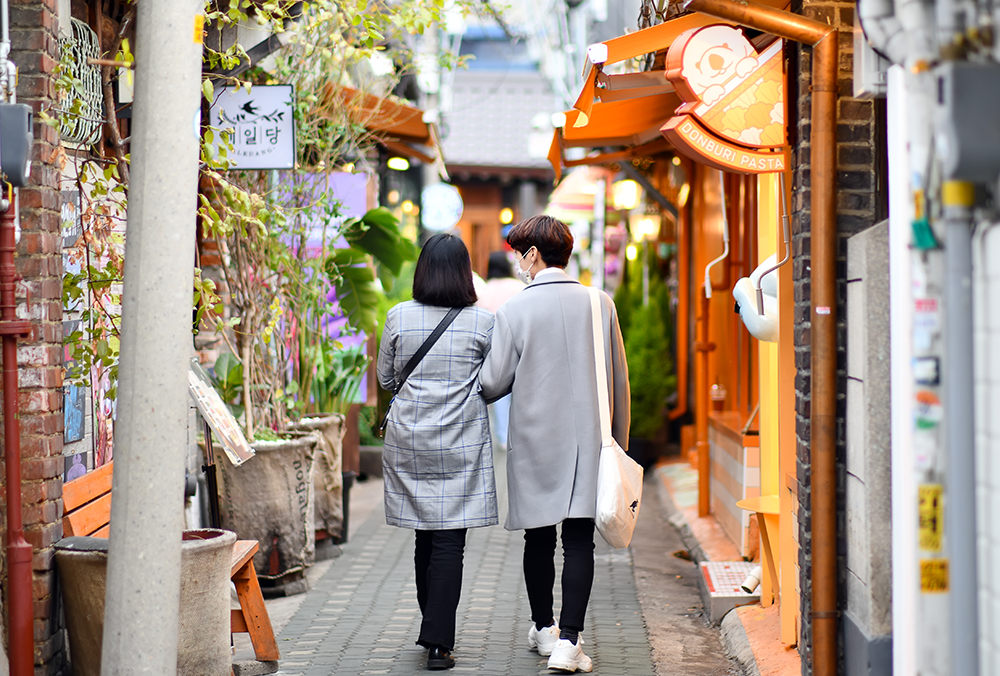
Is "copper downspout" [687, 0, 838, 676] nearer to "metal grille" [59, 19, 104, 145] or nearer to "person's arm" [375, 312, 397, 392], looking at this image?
"person's arm" [375, 312, 397, 392]

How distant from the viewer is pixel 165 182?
332cm

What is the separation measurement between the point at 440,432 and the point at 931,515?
2.52 meters

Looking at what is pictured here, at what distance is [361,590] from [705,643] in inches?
84.4

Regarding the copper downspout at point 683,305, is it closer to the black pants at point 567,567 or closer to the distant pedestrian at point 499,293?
the distant pedestrian at point 499,293

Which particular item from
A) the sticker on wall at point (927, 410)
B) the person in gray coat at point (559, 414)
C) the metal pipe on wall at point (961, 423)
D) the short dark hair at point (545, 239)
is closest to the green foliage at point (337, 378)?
the short dark hair at point (545, 239)

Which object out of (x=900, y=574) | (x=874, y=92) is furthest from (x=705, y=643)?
(x=874, y=92)

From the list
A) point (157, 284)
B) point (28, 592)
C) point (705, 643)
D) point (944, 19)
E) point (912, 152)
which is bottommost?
point (705, 643)

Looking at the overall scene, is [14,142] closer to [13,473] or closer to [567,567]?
[13,473]

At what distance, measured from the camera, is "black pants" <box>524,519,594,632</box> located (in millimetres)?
4793

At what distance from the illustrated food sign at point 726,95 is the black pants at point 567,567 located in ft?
5.78

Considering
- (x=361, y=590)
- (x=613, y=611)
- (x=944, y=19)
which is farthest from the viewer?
(x=361, y=590)

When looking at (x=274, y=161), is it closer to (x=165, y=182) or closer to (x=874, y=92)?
(x=165, y=182)

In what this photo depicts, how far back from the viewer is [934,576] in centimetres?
274

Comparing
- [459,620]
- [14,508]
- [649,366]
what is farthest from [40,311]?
[649,366]
